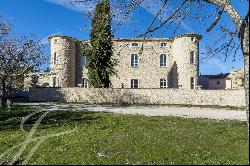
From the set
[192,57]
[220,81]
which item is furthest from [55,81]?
[220,81]

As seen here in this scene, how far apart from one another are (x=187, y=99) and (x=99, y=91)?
8.71 m

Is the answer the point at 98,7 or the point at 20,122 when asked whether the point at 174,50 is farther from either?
the point at 98,7

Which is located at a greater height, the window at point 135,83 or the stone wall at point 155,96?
the window at point 135,83

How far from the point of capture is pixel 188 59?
53.0m

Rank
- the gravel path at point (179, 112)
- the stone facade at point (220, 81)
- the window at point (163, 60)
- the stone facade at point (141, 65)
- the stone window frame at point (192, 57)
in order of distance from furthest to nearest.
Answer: the stone facade at point (220, 81), the window at point (163, 60), the stone facade at point (141, 65), the stone window frame at point (192, 57), the gravel path at point (179, 112)

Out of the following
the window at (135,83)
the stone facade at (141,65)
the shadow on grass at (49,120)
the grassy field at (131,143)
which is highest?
the stone facade at (141,65)

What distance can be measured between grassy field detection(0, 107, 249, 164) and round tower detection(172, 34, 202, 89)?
36.0 metres

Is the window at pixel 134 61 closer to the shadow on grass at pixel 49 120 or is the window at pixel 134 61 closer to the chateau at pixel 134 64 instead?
the chateau at pixel 134 64

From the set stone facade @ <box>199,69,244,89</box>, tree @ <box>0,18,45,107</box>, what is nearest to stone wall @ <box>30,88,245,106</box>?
tree @ <box>0,18,45,107</box>

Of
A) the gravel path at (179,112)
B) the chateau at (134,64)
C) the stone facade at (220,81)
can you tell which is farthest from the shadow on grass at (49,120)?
the stone facade at (220,81)

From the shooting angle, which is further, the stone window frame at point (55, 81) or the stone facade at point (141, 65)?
the stone window frame at point (55, 81)

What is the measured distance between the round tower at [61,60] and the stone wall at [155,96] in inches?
585

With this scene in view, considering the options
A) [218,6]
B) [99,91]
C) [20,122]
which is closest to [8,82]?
[99,91]

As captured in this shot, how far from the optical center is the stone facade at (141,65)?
176ft
